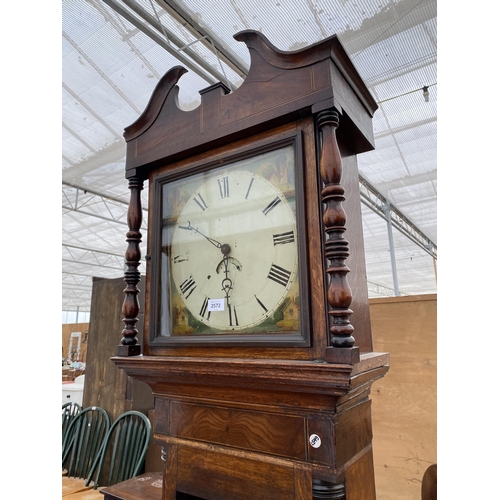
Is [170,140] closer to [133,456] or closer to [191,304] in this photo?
[191,304]

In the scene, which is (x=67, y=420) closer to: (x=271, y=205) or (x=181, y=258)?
(x=181, y=258)

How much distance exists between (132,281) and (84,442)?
2077 millimetres

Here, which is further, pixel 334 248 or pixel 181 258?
pixel 181 258

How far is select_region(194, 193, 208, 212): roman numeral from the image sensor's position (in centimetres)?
97

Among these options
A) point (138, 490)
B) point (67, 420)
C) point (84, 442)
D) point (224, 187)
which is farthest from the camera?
point (67, 420)

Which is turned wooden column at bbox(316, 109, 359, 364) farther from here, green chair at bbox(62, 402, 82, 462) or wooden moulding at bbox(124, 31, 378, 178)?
green chair at bbox(62, 402, 82, 462)

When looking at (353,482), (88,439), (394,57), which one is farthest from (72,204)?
(353,482)

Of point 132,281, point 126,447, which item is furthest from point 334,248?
point 126,447

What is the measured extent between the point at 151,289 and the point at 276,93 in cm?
56

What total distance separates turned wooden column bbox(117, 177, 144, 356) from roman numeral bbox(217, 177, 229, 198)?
0.25 meters

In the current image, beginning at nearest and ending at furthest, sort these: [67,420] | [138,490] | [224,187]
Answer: [224,187]
[138,490]
[67,420]

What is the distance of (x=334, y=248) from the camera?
715 mm

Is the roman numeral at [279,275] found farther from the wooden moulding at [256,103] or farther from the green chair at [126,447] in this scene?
the green chair at [126,447]

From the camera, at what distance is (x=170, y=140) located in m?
1.01
